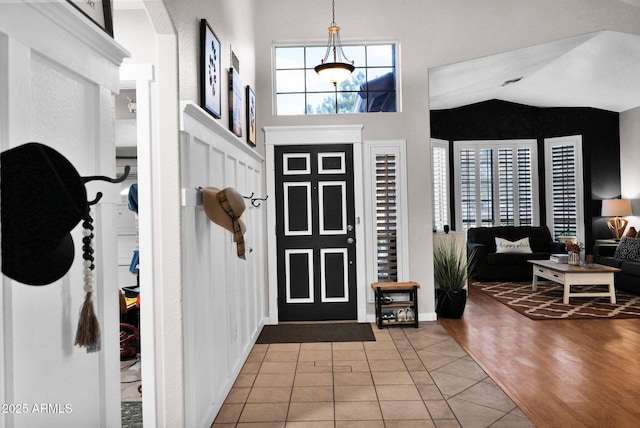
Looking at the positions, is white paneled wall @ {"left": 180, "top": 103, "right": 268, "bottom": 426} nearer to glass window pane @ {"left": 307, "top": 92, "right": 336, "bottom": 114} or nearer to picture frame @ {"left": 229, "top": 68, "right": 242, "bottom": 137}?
picture frame @ {"left": 229, "top": 68, "right": 242, "bottom": 137}

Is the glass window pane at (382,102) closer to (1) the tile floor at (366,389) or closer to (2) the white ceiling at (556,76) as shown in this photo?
(2) the white ceiling at (556,76)

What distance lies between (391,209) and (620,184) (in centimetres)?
569

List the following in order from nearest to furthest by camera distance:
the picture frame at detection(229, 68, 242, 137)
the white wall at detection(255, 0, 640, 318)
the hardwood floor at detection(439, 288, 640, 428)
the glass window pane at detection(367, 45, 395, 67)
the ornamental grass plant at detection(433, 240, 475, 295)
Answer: the hardwood floor at detection(439, 288, 640, 428), the picture frame at detection(229, 68, 242, 137), the white wall at detection(255, 0, 640, 318), the ornamental grass plant at detection(433, 240, 475, 295), the glass window pane at detection(367, 45, 395, 67)

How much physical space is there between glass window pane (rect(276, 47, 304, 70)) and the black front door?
1.00 metres

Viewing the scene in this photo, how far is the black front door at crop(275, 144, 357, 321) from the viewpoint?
16.5 ft

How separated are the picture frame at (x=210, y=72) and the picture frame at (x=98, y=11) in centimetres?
109

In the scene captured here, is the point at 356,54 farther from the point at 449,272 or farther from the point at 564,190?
the point at 564,190

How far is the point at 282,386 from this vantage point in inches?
127

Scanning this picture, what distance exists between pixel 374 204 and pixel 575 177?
519cm

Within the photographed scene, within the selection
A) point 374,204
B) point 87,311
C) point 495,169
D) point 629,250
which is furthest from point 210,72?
point 495,169

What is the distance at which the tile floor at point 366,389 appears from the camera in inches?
105

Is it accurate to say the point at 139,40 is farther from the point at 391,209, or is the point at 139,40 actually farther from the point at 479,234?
the point at 479,234

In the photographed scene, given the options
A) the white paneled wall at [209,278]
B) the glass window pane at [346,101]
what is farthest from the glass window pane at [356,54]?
the white paneled wall at [209,278]

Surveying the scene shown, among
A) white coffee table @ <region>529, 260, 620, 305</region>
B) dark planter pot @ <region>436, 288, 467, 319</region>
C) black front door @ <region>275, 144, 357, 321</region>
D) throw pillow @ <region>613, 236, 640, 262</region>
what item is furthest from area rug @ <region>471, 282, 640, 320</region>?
black front door @ <region>275, 144, 357, 321</region>
